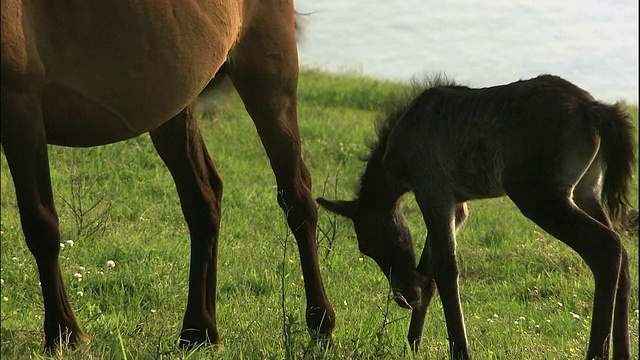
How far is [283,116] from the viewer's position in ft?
19.7

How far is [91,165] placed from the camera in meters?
9.09

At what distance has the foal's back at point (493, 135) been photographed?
494 cm

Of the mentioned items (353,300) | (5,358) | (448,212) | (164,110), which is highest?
(164,110)

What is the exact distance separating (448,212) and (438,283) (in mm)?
379

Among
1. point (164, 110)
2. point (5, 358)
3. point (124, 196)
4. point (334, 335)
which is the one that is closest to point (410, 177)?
point (334, 335)

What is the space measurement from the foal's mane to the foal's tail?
3.91ft

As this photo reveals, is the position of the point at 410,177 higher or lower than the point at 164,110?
lower

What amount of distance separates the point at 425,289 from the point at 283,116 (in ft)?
4.25

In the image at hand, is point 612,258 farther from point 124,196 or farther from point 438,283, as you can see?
point 124,196

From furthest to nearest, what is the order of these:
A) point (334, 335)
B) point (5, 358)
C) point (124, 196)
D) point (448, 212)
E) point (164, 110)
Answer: point (124, 196), point (334, 335), point (448, 212), point (164, 110), point (5, 358)

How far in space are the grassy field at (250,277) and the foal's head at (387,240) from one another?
0.26 metres

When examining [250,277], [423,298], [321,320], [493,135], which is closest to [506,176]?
[493,135]

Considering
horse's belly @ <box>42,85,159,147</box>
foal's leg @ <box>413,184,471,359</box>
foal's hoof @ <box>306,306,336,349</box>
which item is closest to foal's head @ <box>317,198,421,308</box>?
foal's hoof @ <box>306,306,336,349</box>

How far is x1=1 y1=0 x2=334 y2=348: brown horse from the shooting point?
14.4ft
